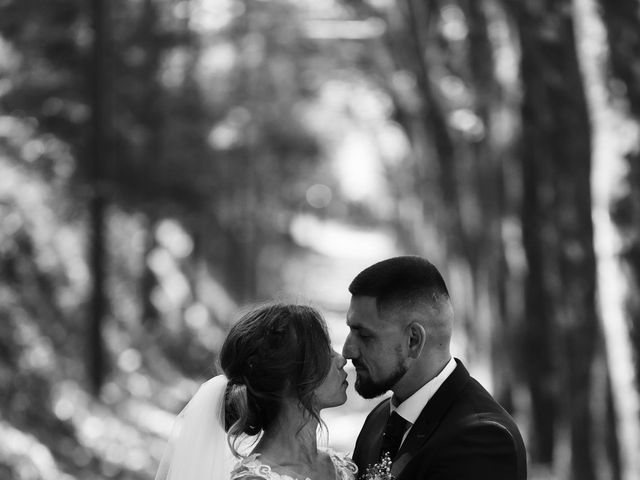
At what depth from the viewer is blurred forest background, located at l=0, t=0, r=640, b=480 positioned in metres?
8.81

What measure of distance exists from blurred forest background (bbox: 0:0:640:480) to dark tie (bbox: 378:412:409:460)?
59 cm

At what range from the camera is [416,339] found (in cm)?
464

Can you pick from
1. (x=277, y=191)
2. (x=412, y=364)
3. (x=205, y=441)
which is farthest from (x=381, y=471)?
(x=277, y=191)

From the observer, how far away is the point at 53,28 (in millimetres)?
19312

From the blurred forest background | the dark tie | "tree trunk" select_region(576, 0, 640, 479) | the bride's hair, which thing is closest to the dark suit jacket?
the dark tie

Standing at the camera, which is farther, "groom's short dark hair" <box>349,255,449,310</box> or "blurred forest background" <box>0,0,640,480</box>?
"blurred forest background" <box>0,0,640,480</box>

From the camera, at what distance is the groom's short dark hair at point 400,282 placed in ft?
15.1

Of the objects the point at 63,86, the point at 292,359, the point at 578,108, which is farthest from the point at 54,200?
the point at 292,359

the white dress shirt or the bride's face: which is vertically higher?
the bride's face

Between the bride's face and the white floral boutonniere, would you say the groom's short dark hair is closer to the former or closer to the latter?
the bride's face

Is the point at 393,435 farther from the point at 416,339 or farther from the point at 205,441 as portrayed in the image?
the point at 205,441

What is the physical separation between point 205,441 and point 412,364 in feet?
2.82

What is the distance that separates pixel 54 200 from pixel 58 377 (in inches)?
124

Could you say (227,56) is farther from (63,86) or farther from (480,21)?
(480,21)
